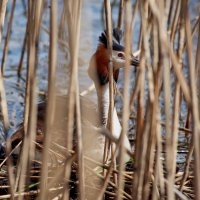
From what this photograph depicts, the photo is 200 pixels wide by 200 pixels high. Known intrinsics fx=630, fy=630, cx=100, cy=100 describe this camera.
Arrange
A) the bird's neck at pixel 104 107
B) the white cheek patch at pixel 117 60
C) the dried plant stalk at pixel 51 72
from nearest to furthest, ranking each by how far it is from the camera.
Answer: the dried plant stalk at pixel 51 72
the bird's neck at pixel 104 107
the white cheek patch at pixel 117 60

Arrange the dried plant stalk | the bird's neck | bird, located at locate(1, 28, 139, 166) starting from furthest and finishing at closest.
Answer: the bird's neck → bird, located at locate(1, 28, 139, 166) → the dried plant stalk

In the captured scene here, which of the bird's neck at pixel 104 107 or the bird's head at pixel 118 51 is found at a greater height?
the bird's head at pixel 118 51

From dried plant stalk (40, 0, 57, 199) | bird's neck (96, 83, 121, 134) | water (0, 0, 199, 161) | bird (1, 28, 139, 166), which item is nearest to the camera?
dried plant stalk (40, 0, 57, 199)

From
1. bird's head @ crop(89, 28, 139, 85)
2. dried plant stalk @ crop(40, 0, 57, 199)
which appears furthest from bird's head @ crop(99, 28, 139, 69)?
dried plant stalk @ crop(40, 0, 57, 199)

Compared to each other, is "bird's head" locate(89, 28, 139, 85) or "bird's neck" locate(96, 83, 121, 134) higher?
"bird's head" locate(89, 28, 139, 85)

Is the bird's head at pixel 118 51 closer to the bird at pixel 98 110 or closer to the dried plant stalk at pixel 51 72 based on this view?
the bird at pixel 98 110

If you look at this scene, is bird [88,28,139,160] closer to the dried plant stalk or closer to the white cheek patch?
the white cheek patch

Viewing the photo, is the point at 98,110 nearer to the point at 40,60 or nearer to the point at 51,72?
the point at 51,72

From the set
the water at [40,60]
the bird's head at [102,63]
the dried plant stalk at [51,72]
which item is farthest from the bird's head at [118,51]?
the dried plant stalk at [51,72]

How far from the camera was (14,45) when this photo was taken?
10336 millimetres

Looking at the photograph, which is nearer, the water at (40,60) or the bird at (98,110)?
the bird at (98,110)

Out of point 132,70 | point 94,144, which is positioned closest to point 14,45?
point 132,70

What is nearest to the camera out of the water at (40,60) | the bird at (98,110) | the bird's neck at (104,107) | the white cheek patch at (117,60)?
the bird at (98,110)

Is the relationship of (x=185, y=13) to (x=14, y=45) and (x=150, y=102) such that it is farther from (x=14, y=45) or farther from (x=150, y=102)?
(x=14, y=45)
